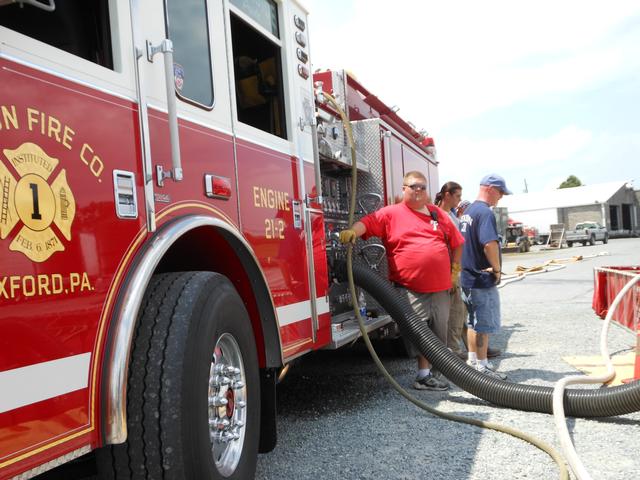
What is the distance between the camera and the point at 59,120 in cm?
179

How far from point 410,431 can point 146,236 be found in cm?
232

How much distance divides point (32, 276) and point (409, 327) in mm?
3331

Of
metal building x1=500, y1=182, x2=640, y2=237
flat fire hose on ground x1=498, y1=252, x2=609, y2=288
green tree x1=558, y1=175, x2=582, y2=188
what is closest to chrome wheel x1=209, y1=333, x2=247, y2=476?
flat fire hose on ground x1=498, y1=252, x2=609, y2=288

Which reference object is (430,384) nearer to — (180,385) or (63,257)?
(180,385)

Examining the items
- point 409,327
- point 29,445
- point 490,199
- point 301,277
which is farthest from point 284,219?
point 490,199

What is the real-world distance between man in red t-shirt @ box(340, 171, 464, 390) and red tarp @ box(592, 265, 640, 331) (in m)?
2.13

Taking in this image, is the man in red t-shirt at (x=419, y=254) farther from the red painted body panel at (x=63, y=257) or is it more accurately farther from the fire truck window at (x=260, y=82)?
the red painted body panel at (x=63, y=257)

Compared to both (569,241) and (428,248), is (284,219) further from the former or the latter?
(569,241)

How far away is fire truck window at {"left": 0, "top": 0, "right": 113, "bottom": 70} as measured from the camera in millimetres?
2176

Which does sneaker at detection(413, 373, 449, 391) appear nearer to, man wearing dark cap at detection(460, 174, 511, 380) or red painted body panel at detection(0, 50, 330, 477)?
man wearing dark cap at detection(460, 174, 511, 380)

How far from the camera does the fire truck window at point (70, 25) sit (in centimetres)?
218

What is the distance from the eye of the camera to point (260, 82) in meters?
3.70

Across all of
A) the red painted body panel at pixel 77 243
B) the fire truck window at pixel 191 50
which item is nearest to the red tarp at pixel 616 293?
the fire truck window at pixel 191 50

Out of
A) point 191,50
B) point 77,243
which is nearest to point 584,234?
point 191,50
